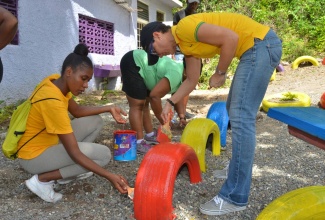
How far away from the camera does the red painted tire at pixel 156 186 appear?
2078 millimetres

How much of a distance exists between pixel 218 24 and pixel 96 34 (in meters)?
7.68

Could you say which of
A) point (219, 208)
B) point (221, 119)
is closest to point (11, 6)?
point (221, 119)

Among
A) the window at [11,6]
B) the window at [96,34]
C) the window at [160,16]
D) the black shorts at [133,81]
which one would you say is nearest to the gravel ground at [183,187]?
the black shorts at [133,81]

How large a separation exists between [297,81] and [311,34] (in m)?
4.97

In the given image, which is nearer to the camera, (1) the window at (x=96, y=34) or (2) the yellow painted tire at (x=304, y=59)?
(1) the window at (x=96, y=34)

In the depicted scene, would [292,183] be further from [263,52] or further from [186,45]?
[186,45]

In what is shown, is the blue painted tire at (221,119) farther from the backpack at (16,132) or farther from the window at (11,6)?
the window at (11,6)

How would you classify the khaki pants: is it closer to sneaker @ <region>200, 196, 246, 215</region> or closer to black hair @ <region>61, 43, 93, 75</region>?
black hair @ <region>61, 43, 93, 75</region>

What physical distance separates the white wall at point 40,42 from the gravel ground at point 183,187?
3.14 metres

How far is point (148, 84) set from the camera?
148 inches

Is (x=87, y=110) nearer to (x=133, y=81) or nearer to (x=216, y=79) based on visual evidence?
(x=133, y=81)

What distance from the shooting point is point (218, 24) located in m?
2.16

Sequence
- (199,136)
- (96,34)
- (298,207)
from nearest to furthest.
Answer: (298,207)
(199,136)
(96,34)

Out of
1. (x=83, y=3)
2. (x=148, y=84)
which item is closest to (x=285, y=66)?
(x=83, y=3)
